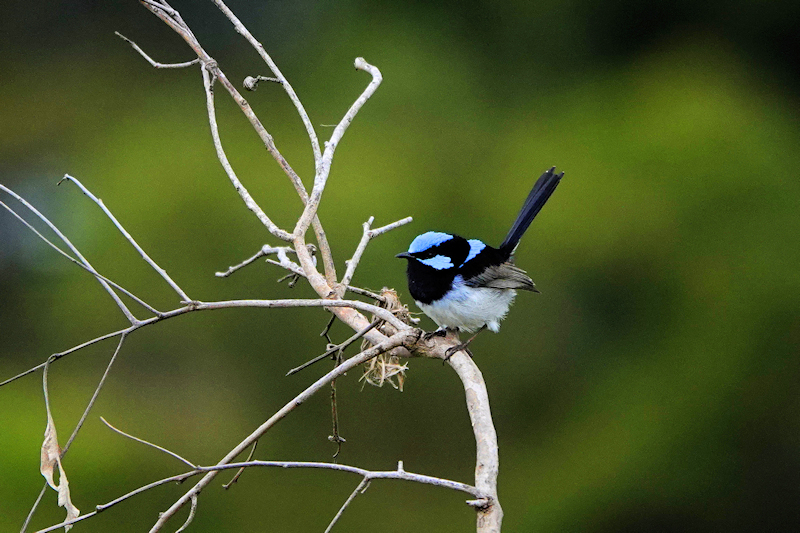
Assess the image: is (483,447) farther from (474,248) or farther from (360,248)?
(474,248)

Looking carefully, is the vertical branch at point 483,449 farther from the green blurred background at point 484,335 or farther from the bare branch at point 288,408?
the green blurred background at point 484,335

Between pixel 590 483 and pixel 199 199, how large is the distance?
1841mm

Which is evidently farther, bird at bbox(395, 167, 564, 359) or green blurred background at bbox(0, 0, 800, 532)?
green blurred background at bbox(0, 0, 800, 532)

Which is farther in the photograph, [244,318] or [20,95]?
[20,95]

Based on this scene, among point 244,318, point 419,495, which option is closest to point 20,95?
point 244,318

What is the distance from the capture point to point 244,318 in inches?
123

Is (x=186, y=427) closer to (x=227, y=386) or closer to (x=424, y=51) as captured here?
(x=227, y=386)

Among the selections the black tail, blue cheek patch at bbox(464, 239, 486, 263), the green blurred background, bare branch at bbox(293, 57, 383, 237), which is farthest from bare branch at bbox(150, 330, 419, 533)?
the green blurred background

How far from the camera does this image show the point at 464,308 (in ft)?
6.64

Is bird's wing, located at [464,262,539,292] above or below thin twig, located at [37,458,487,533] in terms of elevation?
above

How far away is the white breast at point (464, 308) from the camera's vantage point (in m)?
2.01

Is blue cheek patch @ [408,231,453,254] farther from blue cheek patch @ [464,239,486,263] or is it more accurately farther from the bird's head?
blue cheek patch @ [464,239,486,263]

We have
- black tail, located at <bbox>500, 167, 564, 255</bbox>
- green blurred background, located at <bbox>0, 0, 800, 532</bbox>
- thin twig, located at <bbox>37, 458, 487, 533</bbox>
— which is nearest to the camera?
thin twig, located at <bbox>37, 458, 487, 533</bbox>

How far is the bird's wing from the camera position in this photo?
6.84 ft
